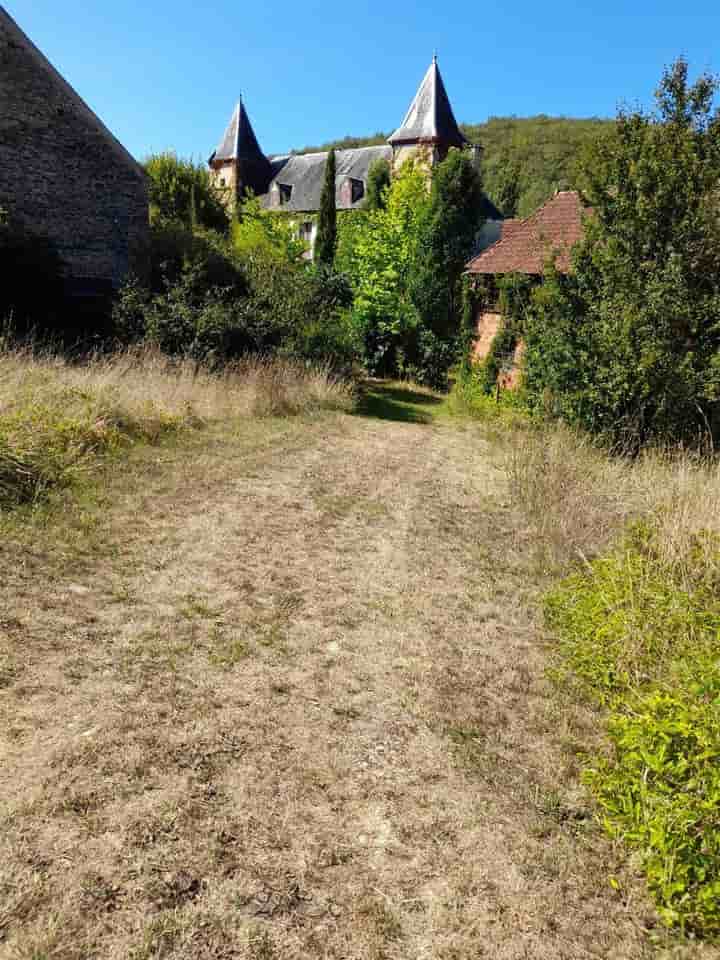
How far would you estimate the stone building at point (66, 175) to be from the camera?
599 inches

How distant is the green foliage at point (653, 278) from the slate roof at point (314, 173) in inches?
1206

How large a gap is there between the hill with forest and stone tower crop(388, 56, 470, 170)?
51.4 ft

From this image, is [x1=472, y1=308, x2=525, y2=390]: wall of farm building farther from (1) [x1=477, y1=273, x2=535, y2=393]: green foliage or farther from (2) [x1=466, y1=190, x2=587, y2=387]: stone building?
(1) [x1=477, y1=273, x2=535, y2=393]: green foliage

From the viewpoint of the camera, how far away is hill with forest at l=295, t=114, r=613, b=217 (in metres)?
→ 50.0

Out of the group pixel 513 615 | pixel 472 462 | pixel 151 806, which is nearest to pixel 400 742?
pixel 151 806

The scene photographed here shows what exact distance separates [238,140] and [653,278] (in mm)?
40231

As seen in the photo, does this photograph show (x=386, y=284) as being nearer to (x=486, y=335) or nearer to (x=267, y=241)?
(x=486, y=335)

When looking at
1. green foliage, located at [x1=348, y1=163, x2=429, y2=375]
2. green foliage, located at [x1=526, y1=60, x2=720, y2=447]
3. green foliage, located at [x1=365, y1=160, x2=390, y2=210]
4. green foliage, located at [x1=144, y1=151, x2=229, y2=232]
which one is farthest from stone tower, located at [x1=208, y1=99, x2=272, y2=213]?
green foliage, located at [x1=526, y1=60, x2=720, y2=447]

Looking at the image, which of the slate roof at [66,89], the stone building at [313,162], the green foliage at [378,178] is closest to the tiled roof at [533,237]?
the slate roof at [66,89]

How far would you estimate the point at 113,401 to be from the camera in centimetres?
844

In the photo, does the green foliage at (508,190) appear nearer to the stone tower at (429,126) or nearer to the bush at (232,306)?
the stone tower at (429,126)

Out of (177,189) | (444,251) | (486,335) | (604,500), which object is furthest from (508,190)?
(604,500)

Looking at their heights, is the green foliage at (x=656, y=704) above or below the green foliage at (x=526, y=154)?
below

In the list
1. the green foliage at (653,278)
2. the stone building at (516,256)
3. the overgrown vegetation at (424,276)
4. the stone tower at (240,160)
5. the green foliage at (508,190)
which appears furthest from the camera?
the green foliage at (508,190)
